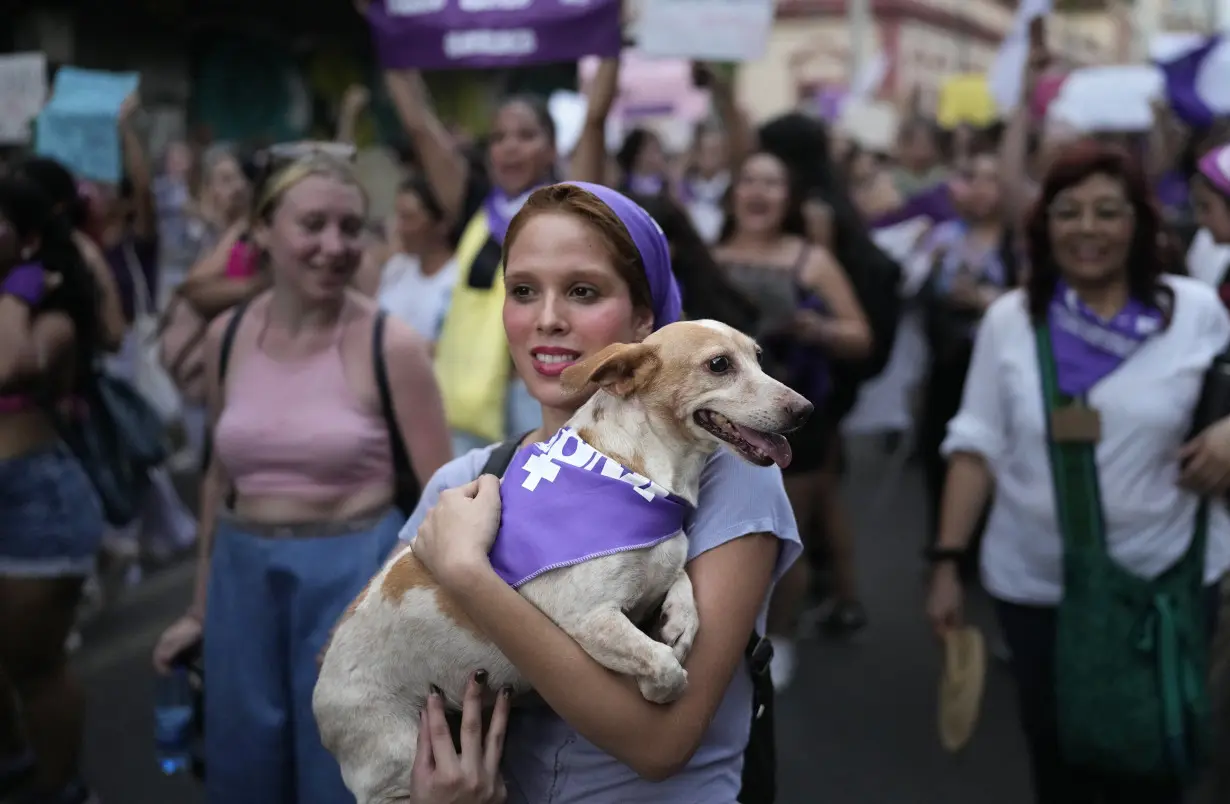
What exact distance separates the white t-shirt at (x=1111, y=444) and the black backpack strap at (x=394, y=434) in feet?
4.80

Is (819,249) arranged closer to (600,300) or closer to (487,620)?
(600,300)

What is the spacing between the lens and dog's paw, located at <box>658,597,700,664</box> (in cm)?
192

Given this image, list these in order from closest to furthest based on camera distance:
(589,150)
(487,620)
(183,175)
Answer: (487,620) → (589,150) → (183,175)

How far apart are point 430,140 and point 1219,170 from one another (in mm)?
2731

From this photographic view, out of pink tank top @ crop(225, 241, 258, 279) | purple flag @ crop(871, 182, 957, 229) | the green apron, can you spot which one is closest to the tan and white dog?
the green apron

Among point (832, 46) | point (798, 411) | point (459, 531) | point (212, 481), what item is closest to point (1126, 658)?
point (798, 411)

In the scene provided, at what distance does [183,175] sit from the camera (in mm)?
11320

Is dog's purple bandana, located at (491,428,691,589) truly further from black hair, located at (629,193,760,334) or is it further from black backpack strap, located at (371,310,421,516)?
black hair, located at (629,193,760,334)

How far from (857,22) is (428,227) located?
65.3 feet

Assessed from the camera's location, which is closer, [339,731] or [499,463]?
[339,731]

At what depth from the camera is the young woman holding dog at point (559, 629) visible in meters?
1.91

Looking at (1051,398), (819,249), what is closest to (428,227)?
(819,249)

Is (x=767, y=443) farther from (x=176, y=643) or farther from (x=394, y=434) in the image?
(x=176, y=643)

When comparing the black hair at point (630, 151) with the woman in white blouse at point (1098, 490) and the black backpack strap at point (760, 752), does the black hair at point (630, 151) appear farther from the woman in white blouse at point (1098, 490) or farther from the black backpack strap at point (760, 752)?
the black backpack strap at point (760, 752)
